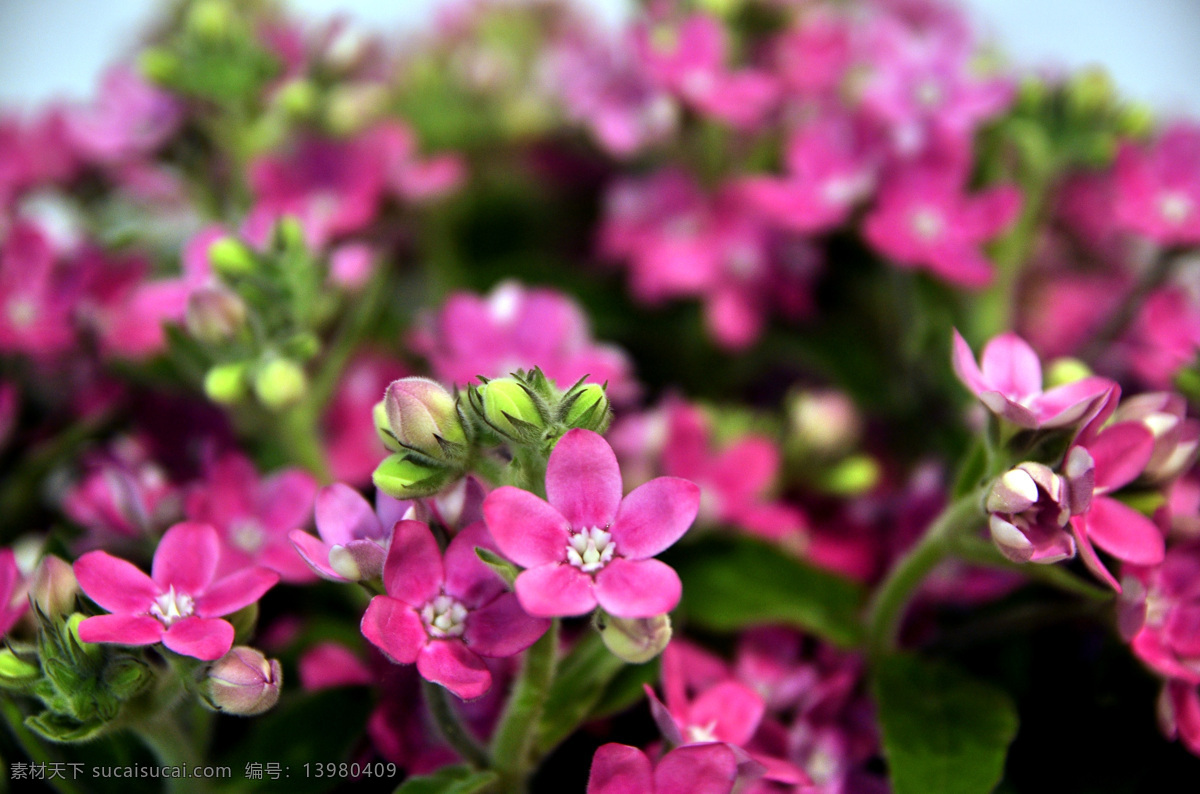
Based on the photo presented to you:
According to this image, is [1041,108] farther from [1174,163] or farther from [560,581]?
[560,581]

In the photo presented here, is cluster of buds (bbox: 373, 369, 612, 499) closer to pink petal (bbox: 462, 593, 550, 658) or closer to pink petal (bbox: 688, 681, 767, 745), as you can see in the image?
pink petal (bbox: 462, 593, 550, 658)

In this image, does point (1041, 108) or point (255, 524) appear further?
point (1041, 108)

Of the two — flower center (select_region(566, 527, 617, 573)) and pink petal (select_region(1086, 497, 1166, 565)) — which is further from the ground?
flower center (select_region(566, 527, 617, 573))

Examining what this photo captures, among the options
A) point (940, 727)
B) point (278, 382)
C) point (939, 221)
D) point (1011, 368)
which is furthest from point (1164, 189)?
point (278, 382)

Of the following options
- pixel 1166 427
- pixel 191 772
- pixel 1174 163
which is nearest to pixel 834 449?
pixel 1166 427

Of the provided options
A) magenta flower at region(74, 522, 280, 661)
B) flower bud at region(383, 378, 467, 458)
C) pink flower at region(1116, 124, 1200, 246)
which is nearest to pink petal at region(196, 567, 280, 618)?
magenta flower at region(74, 522, 280, 661)

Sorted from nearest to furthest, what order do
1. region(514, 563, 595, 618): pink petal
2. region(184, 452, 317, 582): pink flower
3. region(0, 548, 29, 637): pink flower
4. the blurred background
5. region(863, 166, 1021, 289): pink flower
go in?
→ 1. region(514, 563, 595, 618): pink petal
2. region(0, 548, 29, 637): pink flower
3. region(184, 452, 317, 582): pink flower
4. region(863, 166, 1021, 289): pink flower
5. the blurred background
